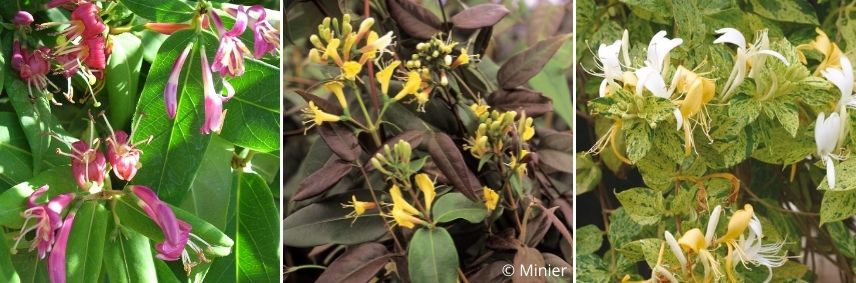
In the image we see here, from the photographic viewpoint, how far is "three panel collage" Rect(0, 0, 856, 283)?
30.1 inches

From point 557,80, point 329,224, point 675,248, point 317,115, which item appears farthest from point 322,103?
point 675,248

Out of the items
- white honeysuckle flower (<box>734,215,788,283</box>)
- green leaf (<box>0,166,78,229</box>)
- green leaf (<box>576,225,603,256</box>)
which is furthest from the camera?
green leaf (<box>576,225,603,256</box>)

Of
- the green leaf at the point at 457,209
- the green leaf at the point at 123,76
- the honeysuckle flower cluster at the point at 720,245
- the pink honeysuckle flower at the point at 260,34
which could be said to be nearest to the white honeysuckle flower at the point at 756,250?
the honeysuckle flower cluster at the point at 720,245

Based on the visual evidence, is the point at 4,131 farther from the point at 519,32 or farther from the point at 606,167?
the point at 606,167

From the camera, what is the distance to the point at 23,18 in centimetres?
77

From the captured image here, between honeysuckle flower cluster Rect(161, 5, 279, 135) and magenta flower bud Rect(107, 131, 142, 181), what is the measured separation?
1.6 inches

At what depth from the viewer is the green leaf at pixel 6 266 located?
72 centimetres

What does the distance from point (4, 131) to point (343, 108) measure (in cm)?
29

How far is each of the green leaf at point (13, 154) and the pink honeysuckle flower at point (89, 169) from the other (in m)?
0.04

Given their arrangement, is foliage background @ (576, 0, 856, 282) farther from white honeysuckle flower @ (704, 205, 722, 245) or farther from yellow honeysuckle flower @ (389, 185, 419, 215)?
yellow honeysuckle flower @ (389, 185, 419, 215)

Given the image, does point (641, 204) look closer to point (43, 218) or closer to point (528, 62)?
point (528, 62)

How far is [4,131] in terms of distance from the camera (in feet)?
2.50

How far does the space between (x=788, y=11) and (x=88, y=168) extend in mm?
651

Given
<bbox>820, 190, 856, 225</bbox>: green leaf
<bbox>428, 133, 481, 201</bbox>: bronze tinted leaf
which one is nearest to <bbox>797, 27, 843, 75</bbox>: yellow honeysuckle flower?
<bbox>820, 190, 856, 225</bbox>: green leaf
